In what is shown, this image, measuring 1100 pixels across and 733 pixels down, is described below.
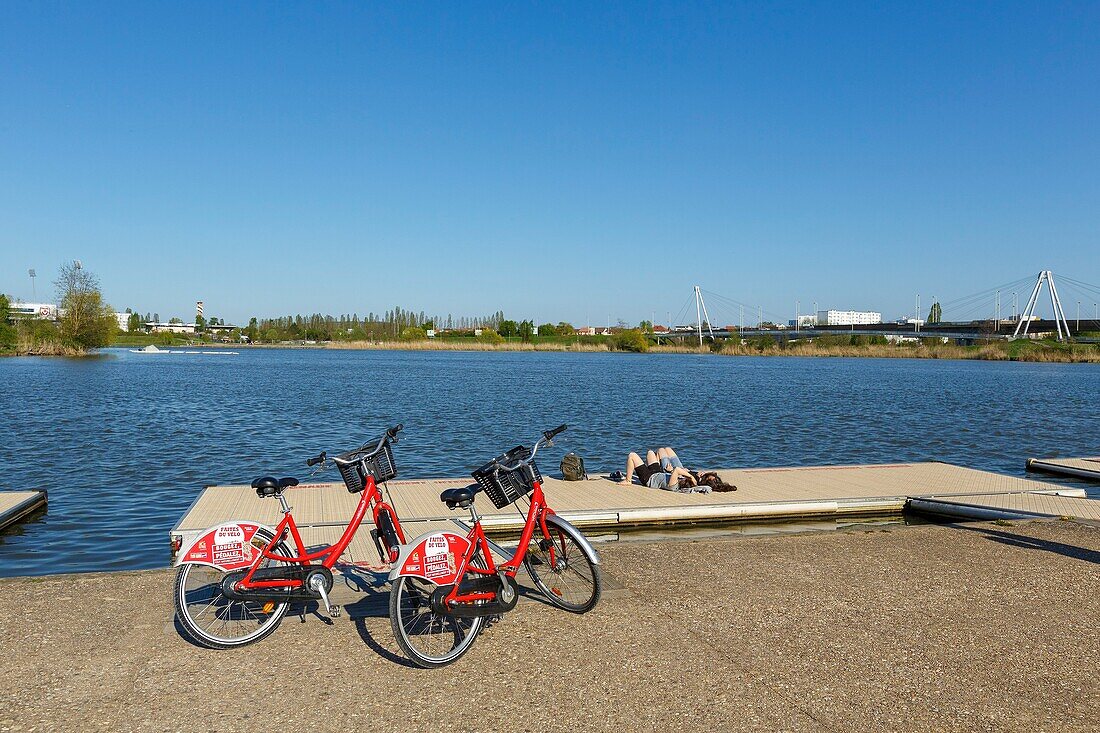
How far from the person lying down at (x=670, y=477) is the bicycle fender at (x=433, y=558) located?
6973 mm

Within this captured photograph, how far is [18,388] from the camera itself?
121 feet

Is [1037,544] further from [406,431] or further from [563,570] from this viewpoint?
[406,431]

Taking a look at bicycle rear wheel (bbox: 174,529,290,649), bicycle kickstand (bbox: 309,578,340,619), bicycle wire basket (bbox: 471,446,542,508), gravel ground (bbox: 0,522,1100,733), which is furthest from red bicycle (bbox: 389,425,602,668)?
bicycle rear wheel (bbox: 174,529,290,649)

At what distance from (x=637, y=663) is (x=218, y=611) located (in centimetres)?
270

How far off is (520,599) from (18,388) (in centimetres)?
3915

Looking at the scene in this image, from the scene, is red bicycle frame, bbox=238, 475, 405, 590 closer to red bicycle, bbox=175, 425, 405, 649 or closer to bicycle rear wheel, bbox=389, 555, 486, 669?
red bicycle, bbox=175, 425, 405, 649

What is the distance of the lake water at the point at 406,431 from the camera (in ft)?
40.2

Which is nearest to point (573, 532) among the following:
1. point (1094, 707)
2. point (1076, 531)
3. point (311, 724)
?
point (311, 724)

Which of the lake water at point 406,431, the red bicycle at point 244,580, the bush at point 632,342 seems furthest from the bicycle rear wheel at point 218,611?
the bush at point 632,342

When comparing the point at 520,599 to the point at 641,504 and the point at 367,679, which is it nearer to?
the point at 367,679

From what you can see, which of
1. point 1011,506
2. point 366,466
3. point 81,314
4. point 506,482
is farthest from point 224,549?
point 81,314

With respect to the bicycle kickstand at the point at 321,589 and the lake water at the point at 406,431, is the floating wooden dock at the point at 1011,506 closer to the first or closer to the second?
the lake water at the point at 406,431

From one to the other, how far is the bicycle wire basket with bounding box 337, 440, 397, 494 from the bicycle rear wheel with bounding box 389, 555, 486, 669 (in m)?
0.94

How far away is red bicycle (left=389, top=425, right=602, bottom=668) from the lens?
4918 mm
